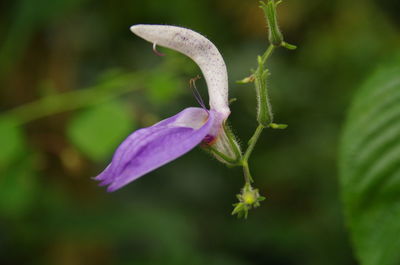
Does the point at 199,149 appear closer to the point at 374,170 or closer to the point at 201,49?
the point at 374,170

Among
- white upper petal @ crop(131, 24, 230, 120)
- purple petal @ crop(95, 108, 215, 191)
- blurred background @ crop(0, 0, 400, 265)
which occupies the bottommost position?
blurred background @ crop(0, 0, 400, 265)

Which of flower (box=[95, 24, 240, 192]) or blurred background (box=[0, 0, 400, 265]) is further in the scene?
blurred background (box=[0, 0, 400, 265])

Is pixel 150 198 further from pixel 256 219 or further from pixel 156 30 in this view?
pixel 156 30

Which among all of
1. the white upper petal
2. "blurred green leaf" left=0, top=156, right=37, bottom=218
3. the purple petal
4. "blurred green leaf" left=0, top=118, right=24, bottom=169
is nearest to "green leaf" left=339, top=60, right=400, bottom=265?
the white upper petal

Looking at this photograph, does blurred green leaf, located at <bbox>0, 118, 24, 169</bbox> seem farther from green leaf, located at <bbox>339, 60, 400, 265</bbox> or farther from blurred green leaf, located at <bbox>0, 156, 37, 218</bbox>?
green leaf, located at <bbox>339, 60, 400, 265</bbox>

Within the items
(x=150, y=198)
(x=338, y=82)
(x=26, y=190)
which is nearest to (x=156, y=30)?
(x=26, y=190)

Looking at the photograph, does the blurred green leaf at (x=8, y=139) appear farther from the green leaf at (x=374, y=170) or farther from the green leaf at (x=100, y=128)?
the green leaf at (x=374, y=170)
